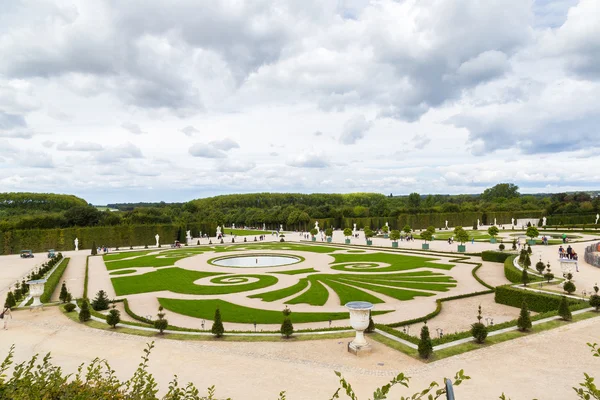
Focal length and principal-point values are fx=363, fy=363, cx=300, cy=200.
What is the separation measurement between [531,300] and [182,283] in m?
24.2

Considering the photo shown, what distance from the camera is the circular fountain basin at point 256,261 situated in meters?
38.5

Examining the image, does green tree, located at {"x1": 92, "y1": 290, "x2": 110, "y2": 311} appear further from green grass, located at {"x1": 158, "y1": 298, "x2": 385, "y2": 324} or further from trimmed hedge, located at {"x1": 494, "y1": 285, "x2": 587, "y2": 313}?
trimmed hedge, located at {"x1": 494, "y1": 285, "x2": 587, "y2": 313}

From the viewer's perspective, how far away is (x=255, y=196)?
6467 inches

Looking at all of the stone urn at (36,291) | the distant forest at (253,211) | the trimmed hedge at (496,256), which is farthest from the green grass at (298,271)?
the distant forest at (253,211)

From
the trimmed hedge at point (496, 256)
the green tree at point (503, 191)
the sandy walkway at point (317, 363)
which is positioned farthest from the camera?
the green tree at point (503, 191)

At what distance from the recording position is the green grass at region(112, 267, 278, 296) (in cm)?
2678

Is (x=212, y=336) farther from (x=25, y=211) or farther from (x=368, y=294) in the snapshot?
(x=25, y=211)

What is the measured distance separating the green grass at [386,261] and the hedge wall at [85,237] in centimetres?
3497

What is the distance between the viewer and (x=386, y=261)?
3784cm

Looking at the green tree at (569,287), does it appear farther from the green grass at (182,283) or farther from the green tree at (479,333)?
the green grass at (182,283)

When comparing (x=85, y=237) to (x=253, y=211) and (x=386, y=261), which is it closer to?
(x=386, y=261)

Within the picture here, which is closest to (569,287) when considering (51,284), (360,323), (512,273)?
(512,273)

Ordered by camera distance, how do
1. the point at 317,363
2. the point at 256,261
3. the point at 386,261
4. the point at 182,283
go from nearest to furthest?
the point at 317,363 < the point at 182,283 < the point at 386,261 < the point at 256,261

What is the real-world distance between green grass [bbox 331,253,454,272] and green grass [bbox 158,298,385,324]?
44.2 ft
